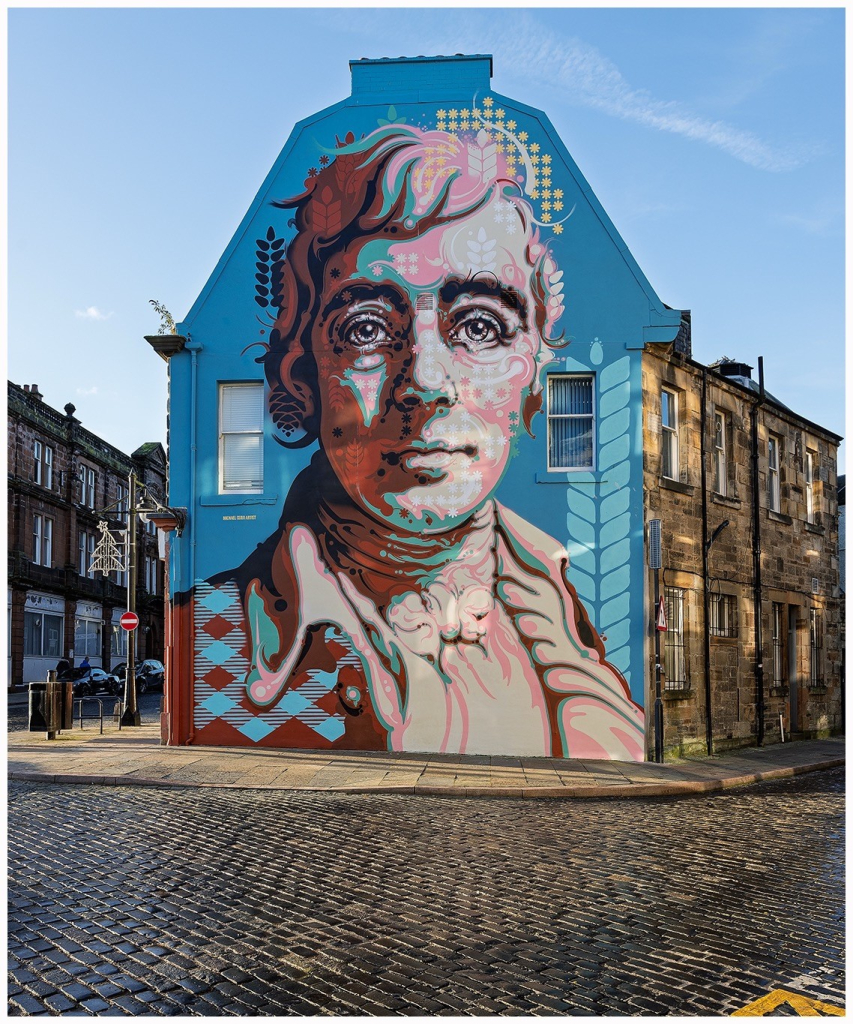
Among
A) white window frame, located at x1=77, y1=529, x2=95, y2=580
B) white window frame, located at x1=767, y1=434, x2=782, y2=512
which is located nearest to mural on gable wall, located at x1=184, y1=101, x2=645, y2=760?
white window frame, located at x1=767, y1=434, x2=782, y2=512

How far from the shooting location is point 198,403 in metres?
18.6

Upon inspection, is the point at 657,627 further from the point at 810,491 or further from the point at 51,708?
the point at 51,708

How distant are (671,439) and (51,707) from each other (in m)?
13.0

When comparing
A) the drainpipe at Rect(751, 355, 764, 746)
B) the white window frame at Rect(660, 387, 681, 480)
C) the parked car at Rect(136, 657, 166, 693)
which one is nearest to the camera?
the white window frame at Rect(660, 387, 681, 480)

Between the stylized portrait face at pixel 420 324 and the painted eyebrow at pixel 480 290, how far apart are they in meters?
0.02

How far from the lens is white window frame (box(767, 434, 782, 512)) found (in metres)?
23.4

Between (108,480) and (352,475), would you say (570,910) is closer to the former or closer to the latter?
(352,475)

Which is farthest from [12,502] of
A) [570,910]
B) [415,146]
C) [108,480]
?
[570,910]

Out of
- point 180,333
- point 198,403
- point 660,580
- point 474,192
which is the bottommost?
point 660,580

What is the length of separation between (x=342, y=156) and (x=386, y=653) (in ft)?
29.8

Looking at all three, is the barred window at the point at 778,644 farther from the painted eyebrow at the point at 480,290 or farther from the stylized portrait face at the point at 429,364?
the painted eyebrow at the point at 480,290

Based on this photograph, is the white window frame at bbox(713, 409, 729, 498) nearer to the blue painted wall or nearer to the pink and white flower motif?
the blue painted wall

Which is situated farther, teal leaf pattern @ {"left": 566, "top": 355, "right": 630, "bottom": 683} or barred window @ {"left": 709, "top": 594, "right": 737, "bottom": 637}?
barred window @ {"left": 709, "top": 594, "right": 737, "bottom": 637}

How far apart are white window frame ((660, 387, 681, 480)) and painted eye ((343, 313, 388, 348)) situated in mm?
5475
